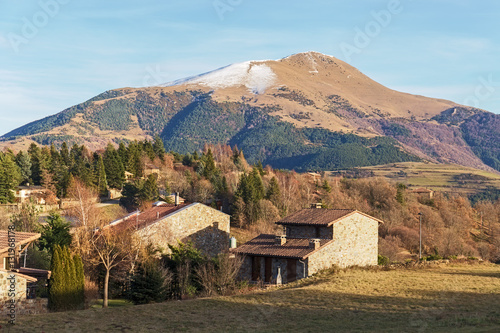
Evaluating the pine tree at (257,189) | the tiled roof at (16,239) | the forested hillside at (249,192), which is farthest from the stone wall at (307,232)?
the pine tree at (257,189)

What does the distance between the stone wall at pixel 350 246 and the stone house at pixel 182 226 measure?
1059 centimetres

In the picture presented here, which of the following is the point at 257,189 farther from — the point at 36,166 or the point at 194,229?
the point at 36,166

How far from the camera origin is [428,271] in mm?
45906

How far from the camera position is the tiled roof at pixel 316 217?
45875mm

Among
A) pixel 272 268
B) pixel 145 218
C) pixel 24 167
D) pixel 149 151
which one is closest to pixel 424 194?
pixel 149 151

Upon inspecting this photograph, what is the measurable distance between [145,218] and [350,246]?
17.4 m

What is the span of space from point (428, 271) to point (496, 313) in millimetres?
19755

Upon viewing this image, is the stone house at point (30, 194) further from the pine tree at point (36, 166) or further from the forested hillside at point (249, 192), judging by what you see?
the pine tree at point (36, 166)

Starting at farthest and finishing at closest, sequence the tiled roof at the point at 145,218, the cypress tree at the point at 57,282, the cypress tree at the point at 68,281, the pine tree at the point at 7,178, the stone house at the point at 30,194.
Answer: the stone house at the point at 30,194
the pine tree at the point at 7,178
the tiled roof at the point at 145,218
the cypress tree at the point at 68,281
the cypress tree at the point at 57,282

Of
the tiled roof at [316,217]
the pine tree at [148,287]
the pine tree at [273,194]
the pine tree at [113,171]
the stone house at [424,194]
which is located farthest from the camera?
the stone house at [424,194]

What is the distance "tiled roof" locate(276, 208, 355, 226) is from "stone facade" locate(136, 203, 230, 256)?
22.2ft

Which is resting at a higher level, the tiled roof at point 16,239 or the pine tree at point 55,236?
the tiled roof at point 16,239

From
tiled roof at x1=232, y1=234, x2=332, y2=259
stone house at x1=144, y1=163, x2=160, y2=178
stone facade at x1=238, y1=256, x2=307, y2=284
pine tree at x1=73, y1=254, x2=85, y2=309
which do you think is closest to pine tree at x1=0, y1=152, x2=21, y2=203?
stone house at x1=144, y1=163, x2=160, y2=178

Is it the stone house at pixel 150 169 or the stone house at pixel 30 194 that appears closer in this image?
the stone house at pixel 30 194
